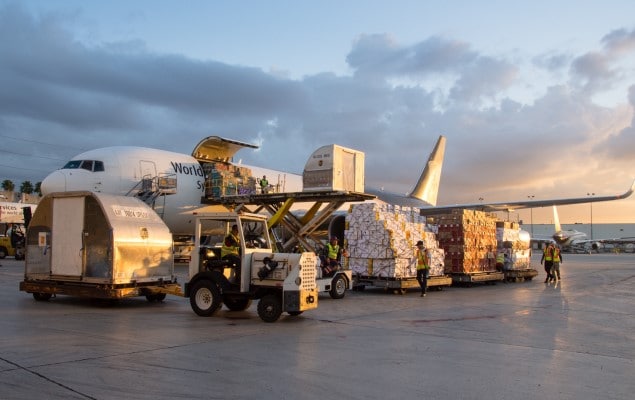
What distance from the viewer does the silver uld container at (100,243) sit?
1177cm

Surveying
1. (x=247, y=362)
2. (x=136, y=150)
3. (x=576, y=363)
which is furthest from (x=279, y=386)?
(x=136, y=150)

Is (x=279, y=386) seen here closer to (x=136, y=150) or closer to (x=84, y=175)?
(x=84, y=175)

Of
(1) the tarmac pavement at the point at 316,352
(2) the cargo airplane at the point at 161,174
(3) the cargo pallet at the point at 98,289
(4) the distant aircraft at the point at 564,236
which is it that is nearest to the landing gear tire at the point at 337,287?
(1) the tarmac pavement at the point at 316,352

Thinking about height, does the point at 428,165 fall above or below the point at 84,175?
above

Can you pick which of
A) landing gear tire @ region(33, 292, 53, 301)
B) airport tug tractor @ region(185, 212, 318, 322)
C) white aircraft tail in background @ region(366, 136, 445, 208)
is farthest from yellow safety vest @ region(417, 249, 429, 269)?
white aircraft tail in background @ region(366, 136, 445, 208)

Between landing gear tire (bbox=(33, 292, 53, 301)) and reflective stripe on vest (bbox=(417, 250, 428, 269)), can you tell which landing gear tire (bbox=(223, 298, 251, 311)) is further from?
reflective stripe on vest (bbox=(417, 250, 428, 269))

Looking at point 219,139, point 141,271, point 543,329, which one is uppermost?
point 219,139

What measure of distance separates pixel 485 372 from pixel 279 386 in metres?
2.43

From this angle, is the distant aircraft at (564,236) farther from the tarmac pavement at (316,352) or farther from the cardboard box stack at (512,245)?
the tarmac pavement at (316,352)

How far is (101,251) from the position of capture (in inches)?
485

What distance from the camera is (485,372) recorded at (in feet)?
20.7

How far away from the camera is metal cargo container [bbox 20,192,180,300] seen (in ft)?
38.2

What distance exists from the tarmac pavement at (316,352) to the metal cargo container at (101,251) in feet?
1.50

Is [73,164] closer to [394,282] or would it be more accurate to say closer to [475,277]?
[394,282]
